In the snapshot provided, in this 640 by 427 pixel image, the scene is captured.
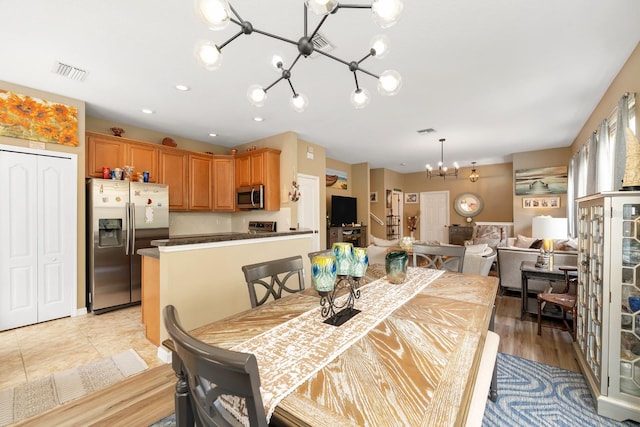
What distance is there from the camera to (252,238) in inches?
112

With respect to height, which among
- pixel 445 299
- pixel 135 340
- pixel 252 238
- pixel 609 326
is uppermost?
pixel 252 238

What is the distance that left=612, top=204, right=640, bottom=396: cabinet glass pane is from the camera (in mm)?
1701

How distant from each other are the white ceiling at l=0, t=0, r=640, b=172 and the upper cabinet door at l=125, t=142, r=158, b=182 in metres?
0.39

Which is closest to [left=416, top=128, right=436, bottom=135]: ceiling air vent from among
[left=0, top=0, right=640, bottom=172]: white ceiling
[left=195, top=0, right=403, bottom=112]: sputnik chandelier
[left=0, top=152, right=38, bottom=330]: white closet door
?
[left=0, top=0, right=640, bottom=172]: white ceiling

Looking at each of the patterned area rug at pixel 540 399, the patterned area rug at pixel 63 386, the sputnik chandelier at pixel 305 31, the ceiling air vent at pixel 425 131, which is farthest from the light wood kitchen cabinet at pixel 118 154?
the patterned area rug at pixel 540 399

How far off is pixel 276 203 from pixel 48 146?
2.95 metres

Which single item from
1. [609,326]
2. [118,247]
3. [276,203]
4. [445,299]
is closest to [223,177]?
[276,203]

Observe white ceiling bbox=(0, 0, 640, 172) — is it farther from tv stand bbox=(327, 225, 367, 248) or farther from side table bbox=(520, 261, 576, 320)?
tv stand bbox=(327, 225, 367, 248)

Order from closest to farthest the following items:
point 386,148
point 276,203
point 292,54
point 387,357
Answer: point 387,357 < point 292,54 < point 276,203 < point 386,148

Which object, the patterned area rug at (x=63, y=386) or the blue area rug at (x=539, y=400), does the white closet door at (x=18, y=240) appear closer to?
the patterned area rug at (x=63, y=386)

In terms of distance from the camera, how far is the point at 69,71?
2703 millimetres

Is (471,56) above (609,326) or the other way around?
above

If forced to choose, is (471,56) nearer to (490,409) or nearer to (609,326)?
(609,326)

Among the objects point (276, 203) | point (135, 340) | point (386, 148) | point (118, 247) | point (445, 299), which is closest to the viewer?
point (445, 299)
